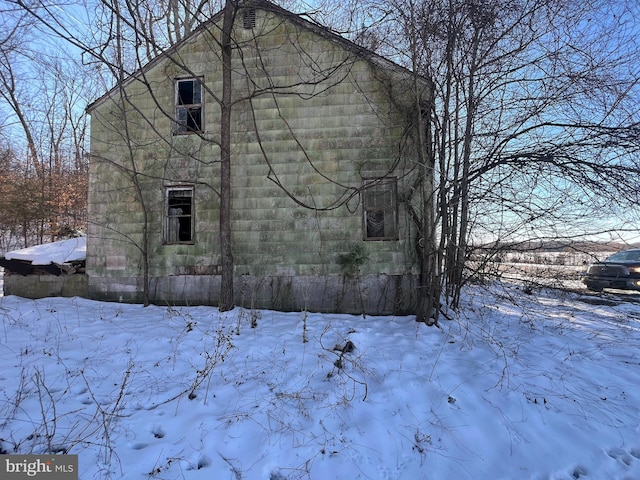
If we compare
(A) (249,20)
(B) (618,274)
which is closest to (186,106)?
(A) (249,20)

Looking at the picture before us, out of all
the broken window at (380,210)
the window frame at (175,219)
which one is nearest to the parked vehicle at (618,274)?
the broken window at (380,210)

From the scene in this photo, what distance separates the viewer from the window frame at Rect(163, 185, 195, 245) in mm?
7758

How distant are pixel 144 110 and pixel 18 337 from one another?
5880mm

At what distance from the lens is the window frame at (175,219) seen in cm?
776

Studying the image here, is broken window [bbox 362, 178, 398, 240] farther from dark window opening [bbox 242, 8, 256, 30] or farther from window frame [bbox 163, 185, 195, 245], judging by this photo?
dark window opening [bbox 242, 8, 256, 30]

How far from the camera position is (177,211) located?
26.2ft

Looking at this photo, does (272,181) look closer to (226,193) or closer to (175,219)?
(226,193)

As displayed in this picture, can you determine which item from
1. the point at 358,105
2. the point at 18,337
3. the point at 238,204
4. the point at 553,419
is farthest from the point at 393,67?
the point at 18,337

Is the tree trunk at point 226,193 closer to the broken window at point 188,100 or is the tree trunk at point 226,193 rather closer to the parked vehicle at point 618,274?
the broken window at point 188,100

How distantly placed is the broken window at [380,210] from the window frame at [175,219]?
14.2 feet

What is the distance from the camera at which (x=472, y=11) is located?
5.59 metres
